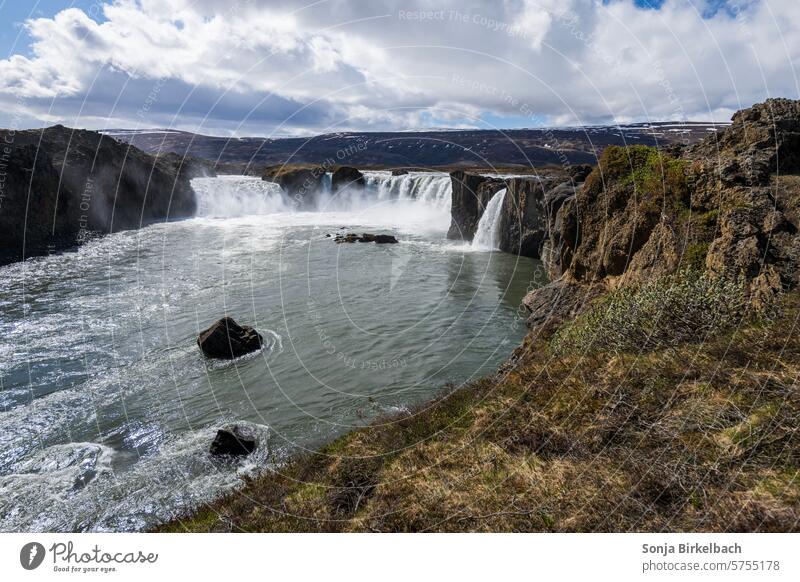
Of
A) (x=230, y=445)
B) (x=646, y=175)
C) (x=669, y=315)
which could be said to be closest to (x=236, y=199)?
(x=230, y=445)

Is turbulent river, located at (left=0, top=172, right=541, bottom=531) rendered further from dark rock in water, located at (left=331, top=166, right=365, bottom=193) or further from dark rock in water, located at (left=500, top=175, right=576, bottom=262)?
dark rock in water, located at (left=331, top=166, right=365, bottom=193)

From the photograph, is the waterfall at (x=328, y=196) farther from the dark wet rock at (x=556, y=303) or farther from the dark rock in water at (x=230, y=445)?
the dark rock in water at (x=230, y=445)

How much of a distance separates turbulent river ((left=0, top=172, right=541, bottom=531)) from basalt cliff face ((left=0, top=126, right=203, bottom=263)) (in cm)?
466

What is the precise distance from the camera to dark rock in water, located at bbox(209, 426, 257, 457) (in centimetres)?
1150

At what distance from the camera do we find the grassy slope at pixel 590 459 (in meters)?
5.09

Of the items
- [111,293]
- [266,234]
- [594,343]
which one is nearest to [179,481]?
[594,343]

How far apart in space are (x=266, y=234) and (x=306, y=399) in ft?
132

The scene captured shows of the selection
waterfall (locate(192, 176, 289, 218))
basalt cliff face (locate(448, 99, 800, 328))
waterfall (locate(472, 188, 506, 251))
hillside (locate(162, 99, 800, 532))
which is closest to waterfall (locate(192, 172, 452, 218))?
waterfall (locate(192, 176, 289, 218))

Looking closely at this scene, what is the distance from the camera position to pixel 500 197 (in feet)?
134

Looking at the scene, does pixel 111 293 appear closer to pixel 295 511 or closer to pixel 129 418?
pixel 129 418

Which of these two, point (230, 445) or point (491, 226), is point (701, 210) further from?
point (491, 226)

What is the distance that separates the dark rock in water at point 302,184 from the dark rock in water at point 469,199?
40.4 meters

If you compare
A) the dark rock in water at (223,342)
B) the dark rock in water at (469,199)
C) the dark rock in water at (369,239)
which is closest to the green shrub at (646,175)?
the dark rock in water at (223,342)

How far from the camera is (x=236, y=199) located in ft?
253
